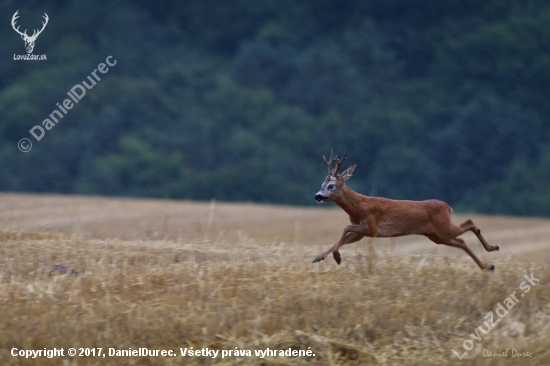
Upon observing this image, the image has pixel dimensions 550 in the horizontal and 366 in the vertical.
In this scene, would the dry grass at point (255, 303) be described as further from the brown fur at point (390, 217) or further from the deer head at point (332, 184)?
the deer head at point (332, 184)

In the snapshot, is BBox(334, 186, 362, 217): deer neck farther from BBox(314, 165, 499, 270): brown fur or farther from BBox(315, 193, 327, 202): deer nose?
BBox(315, 193, 327, 202): deer nose

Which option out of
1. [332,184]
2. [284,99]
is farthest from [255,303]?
[284,99]

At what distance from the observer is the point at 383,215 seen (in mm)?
8617

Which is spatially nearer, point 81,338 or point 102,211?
point 81,338

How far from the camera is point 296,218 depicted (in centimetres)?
2519

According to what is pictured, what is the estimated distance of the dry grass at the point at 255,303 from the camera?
6500mm

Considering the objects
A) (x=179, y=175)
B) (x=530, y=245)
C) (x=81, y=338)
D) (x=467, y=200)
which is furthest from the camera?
(x=179, y=175)

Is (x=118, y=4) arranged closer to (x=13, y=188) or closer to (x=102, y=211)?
(x=13, y=188)

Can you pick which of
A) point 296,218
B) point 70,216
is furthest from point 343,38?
point 70,216

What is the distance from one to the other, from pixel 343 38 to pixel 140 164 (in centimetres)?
1618

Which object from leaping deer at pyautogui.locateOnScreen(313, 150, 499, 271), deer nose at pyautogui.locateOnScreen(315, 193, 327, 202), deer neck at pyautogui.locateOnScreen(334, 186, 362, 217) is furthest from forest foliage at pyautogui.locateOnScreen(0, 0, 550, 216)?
deer nose at pyautogui.locateOnScreen(315, 193, 327, 202)

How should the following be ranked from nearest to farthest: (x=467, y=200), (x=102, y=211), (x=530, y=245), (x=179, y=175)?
(x=530, y=245), (x=102, y=211), (x=467, y=200), (x=179, y=175)

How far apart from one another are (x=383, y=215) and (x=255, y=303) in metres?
2.09

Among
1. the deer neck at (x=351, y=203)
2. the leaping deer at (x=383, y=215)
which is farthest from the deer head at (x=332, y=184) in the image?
the deer neck at (x=351, y=203)
